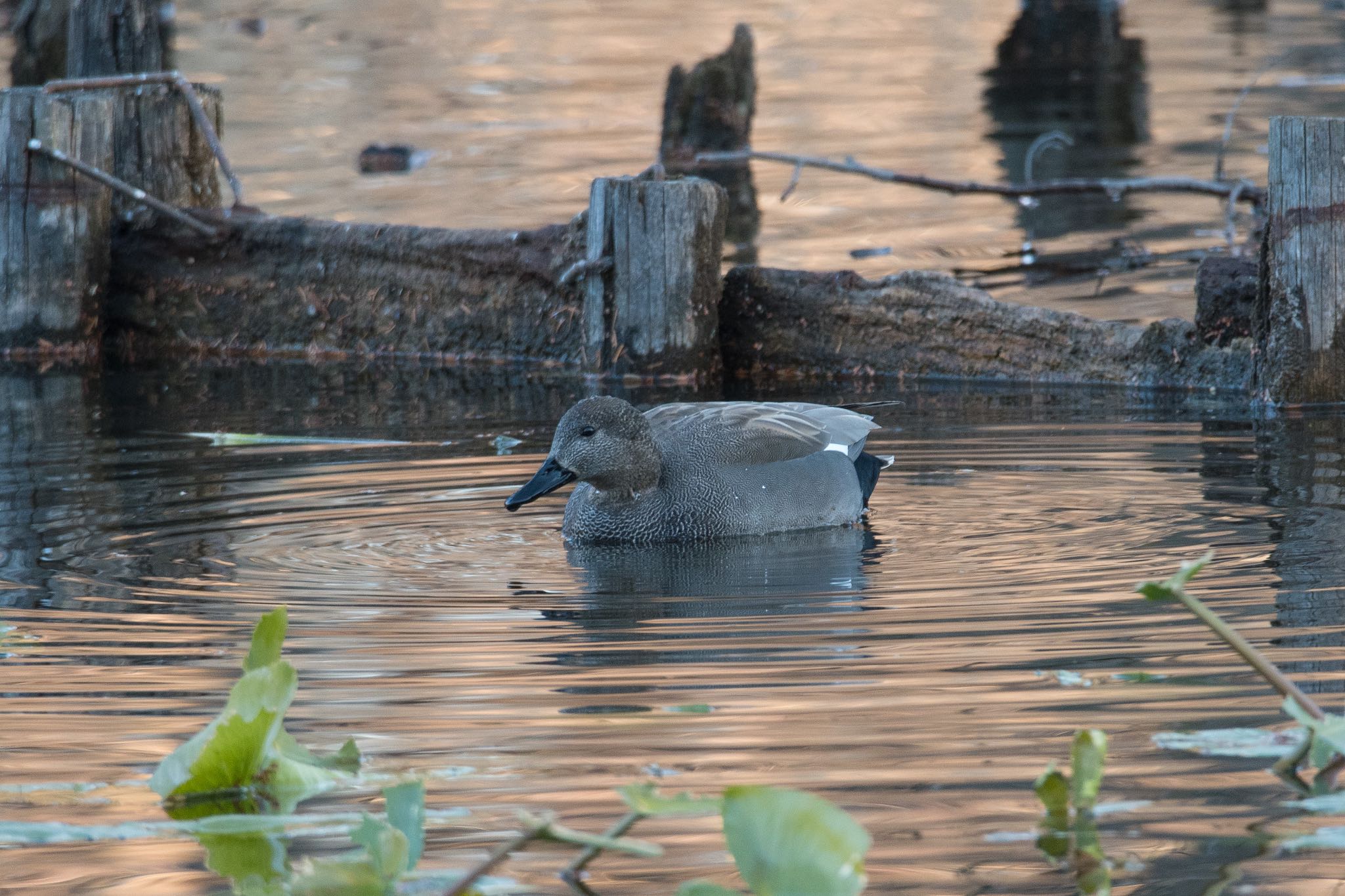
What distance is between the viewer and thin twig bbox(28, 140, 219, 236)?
10828 mm

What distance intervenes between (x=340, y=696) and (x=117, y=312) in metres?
7.53

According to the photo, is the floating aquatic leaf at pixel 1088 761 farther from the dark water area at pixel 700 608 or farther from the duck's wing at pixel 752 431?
the duck's wing at pixel 752 431

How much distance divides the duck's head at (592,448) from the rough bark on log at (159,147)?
5.22 metres

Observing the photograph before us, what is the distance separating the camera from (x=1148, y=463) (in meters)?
7.96

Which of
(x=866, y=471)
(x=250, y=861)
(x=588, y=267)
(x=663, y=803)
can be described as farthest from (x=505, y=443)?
(x=663, y=803)

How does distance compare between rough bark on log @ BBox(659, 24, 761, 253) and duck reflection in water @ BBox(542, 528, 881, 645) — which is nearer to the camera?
duck reflection in water @ BBox(542, 528, 881, 645)

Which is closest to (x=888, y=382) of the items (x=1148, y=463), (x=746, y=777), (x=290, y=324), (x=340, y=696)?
(x=1148, y=463)

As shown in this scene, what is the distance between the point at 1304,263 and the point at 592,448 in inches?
137

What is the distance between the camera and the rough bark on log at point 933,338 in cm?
962

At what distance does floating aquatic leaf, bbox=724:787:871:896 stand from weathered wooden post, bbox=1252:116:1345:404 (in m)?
6.33

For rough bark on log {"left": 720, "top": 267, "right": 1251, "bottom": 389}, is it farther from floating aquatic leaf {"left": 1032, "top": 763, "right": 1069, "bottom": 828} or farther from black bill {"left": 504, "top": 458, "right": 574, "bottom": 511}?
floating aquatic leaf {"left": 1032, "top": 763, "right": 1069, "bottom": 828}

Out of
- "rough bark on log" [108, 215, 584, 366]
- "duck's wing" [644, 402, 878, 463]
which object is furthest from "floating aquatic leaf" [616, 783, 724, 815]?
"rough bark on log" [108, 215, 584, 366]

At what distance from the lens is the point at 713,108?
17.3 m

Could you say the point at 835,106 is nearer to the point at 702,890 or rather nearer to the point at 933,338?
the point at 933,338
